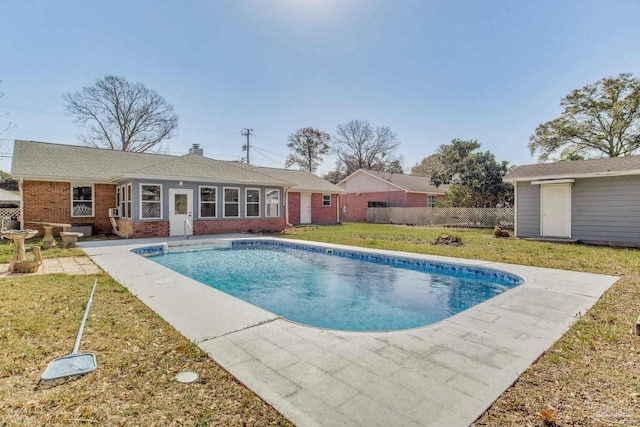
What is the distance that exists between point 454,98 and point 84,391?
20793 millimetres

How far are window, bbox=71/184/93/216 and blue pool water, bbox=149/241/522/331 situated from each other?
6422 millimetres

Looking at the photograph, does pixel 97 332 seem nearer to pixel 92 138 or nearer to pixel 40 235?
pixel 40 235

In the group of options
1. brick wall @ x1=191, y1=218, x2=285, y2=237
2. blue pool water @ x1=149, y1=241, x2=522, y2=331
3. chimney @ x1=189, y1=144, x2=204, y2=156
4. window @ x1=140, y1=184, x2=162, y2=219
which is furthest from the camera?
chimney @ x1=189, y1=144, x2=204, y2=156

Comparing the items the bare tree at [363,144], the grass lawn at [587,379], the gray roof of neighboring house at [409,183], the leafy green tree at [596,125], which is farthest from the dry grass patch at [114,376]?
the bare tree at [363,144]

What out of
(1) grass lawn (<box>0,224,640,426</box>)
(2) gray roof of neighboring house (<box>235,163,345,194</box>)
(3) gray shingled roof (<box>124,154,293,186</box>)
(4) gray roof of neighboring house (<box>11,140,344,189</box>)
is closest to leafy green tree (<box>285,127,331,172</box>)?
(2) gray roof of neighboring house (<box>235,163,345,194</box>)

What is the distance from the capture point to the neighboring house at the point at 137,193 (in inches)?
515

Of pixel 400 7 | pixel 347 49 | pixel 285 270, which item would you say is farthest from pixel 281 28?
pixel 285 270

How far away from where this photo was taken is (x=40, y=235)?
13.3 m

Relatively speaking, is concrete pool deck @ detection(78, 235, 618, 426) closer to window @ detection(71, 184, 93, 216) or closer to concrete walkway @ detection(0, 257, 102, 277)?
concrete walkway @ detection(0, 257, 102, 277)

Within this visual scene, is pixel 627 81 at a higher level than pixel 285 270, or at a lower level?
higher

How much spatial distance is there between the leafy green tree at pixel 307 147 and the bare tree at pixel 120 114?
14983 mm

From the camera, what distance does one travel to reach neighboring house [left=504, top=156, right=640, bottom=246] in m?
11.6

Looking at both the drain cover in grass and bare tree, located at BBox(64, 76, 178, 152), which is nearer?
the drain cover in grass

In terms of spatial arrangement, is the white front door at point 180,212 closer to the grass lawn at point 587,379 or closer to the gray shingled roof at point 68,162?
the gray shingled roof at point 68,162
